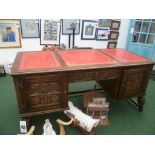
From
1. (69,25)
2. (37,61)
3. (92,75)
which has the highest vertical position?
(69,25)

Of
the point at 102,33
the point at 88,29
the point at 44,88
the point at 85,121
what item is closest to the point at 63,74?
the point at 44,88

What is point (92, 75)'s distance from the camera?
2.24 m

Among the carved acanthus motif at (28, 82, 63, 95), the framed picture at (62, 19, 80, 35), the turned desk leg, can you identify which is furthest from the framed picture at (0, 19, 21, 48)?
the turned desk leg

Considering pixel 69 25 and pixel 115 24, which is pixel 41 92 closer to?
pixel 69 25

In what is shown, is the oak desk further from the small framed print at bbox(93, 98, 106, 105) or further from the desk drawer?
the small framed print at bbox(93, 98, 106, 105)

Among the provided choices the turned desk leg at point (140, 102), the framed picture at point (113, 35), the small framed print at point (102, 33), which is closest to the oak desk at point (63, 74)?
the turned desk leg at point (140, 102)

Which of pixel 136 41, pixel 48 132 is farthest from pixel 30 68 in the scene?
pixel 136 41

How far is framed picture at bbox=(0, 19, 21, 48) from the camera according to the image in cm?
378

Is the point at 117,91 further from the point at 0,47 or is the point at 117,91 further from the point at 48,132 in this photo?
the point at 0,47

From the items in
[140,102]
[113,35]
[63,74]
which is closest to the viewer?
[63,74]

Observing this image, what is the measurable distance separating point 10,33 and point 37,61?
212 cm

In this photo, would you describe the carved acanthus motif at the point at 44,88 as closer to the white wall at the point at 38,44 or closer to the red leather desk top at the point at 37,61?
the red leather desk top at the point at 37,61

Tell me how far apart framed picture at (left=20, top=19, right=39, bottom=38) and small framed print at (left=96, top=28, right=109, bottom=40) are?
168cm

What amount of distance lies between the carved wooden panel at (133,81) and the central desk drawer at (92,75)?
0.58 feet
